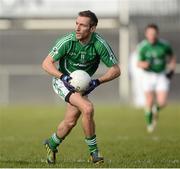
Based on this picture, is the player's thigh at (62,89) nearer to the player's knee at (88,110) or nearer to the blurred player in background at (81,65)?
the blurred player in background at (81,65)

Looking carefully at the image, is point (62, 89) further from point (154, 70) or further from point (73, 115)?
point (154, 70)

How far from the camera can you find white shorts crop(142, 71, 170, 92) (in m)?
20.2

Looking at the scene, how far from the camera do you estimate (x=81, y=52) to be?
10977mm

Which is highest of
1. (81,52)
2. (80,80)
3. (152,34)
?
(152,34)

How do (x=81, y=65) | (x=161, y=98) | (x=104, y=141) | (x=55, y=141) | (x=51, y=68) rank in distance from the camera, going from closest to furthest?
(x=51, y=68)
(x=81, y=65)
(x=55, y=141)
(x=104, y=141)
(x=161, y=98)

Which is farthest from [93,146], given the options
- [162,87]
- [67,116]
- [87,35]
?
[162,87]

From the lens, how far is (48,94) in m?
34.9

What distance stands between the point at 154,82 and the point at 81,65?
927 centimetres

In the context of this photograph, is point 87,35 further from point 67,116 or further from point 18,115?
point 18,115

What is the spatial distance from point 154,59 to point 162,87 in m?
0.71

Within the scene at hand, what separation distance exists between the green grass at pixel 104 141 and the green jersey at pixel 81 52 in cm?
131

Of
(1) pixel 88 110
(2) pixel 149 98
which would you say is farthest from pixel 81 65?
(2) pixel 149 98

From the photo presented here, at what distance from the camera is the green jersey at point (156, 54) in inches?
788

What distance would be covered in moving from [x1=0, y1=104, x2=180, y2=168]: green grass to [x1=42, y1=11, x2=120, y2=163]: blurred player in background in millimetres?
437
